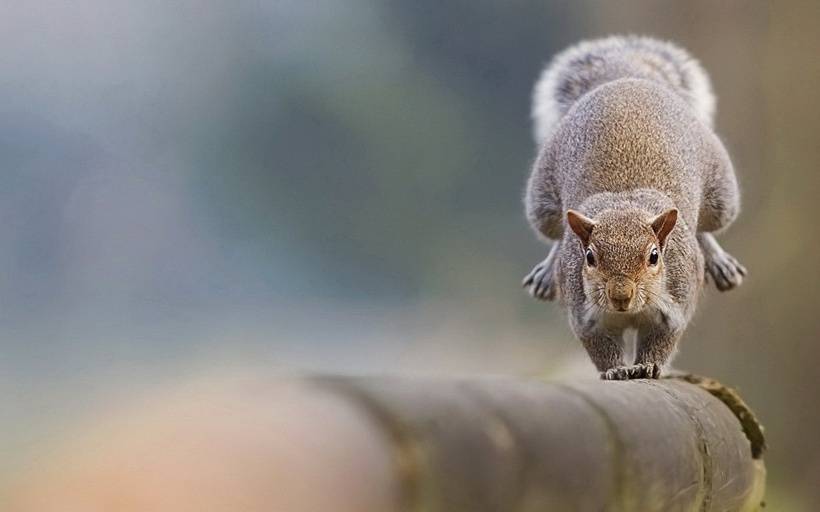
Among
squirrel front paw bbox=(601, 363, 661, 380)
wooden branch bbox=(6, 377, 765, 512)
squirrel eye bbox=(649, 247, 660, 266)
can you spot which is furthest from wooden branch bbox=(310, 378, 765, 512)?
squirrel eye bbox=(649, 247, 660, 266)

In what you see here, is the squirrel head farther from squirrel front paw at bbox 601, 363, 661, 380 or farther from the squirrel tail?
the squirrel tail

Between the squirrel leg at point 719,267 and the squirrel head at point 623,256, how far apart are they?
1.26 feet

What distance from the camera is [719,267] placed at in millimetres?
1892

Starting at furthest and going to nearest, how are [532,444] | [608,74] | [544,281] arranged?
[608,74] → [544,281] → [532,444]

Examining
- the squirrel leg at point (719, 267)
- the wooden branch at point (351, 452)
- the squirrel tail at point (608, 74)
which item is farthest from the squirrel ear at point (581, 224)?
the wooden branch at point (351, 452)

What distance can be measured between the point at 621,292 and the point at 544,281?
42cm

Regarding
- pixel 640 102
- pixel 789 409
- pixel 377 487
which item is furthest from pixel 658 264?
pixel 789 409

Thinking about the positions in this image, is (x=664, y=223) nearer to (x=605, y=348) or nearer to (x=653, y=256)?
(x=653, y=256)

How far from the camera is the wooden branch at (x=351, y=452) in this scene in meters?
0.42

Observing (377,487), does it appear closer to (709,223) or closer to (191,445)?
(191,445)

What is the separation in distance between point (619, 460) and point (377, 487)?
323 mm

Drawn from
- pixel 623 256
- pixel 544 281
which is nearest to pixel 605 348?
pixel 623 256

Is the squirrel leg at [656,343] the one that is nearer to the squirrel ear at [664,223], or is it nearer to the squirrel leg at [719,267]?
the squirrel ear at [664,223]

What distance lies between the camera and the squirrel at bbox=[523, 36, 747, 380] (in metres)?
1.51
